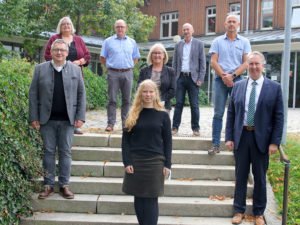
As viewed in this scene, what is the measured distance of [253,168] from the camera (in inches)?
215

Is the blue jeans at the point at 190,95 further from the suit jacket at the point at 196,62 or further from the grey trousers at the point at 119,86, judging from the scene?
the grey trousers at the point at 119,86

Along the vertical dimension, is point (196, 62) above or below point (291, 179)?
above

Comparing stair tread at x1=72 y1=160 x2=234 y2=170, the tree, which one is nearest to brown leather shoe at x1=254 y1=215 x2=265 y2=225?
stair tread at x1=72 y1=160 x2=234 y2=170

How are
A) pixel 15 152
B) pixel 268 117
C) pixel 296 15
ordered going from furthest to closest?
pixel 296 15
pixel 15 152
pixel 268 117

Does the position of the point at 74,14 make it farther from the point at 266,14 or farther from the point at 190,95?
the point at 266,14

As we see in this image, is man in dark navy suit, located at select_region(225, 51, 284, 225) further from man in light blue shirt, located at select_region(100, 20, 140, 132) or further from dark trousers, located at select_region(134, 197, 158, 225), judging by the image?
man in light blue shirt, located at select_region(100, 20, 140, 132)

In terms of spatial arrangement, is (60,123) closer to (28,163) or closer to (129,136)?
(28,163)

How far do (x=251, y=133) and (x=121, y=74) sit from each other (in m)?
3.14

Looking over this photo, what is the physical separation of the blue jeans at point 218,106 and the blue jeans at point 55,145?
87.6 inches

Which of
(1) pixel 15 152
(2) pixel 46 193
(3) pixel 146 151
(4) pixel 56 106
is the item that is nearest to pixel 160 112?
(3) pixel 146 151

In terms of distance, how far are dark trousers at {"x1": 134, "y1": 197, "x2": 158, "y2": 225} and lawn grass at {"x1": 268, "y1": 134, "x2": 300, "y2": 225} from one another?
1807mm

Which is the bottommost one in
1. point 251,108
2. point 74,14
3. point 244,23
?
point 251,108

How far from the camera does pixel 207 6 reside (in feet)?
92.8

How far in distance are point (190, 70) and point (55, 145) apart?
9.21 feet
